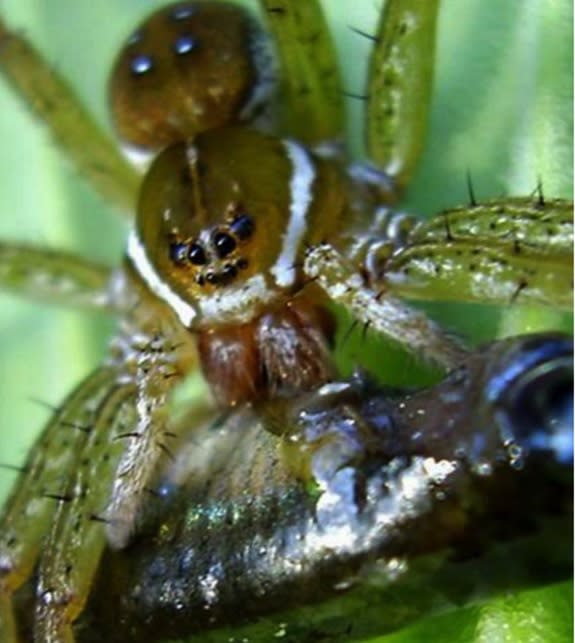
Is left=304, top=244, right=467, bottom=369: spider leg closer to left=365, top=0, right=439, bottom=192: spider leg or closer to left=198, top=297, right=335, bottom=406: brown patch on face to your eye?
left=198, top=297, right=335, bottom=406: brown patch on face

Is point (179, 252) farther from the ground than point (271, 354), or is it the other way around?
point (179, 252)

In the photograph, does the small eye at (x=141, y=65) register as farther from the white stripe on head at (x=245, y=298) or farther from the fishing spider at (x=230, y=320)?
the white stripe on head at (x=245, y=298)

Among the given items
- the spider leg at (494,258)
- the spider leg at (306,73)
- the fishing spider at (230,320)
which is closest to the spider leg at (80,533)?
the fishing spider at (230,320)

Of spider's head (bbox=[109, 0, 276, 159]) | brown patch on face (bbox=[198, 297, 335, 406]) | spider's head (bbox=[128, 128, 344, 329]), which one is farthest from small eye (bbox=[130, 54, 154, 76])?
brown patch on face (bbox=[198, 297, 335, 406])

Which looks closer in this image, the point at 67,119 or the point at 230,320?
the point at 230,320

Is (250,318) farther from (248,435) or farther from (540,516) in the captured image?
(540,516)

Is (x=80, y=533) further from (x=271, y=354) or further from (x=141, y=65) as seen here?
(x=141, y=65)

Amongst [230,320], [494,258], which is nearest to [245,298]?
[230,320]
